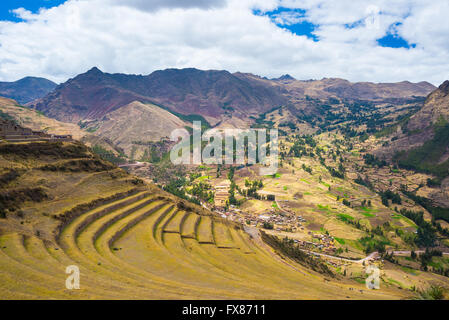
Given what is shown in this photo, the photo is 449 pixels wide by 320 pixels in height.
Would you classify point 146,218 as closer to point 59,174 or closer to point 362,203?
point 59,174

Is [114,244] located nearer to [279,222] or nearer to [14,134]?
[14,134]

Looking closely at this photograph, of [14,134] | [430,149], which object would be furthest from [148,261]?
[430,149]

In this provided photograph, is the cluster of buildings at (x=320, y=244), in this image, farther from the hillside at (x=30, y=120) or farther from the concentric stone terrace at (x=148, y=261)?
the hillside at (x=30, y=120)

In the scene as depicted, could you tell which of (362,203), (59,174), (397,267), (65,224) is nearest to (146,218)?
(65,224)

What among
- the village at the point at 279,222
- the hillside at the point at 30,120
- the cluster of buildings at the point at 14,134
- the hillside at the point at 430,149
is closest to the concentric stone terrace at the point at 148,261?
the cluster of buildings at the point at 14,134

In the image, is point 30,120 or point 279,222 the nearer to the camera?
point 279,222

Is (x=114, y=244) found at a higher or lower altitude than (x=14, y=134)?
lower
